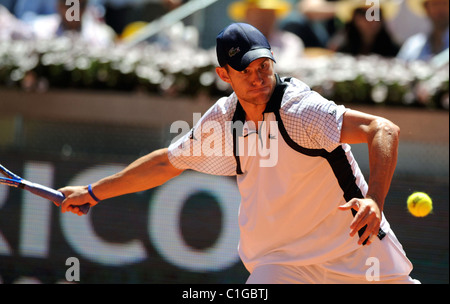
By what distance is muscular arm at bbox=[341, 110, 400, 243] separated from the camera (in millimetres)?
2902

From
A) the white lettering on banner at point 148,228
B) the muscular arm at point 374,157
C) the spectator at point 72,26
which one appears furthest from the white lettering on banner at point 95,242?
the muscular arm at point 374,157

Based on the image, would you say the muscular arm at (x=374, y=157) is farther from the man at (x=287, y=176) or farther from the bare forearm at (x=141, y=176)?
the bare forearm at (x=141, y=176)

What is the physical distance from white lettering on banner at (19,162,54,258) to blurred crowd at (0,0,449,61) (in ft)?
4.82

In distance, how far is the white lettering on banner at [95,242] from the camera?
6168 mm

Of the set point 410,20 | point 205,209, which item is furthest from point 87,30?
point 410,20

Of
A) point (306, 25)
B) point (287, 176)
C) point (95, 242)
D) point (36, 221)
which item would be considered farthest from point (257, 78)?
point (306, 25)

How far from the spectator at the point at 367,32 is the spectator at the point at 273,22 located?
0.51 m

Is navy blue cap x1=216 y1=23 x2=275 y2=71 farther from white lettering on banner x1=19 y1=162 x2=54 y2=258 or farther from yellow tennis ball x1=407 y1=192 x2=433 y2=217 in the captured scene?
white lettering on banner x1=19 y1=162 x2=54 y2=258

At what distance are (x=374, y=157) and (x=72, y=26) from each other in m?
5.29

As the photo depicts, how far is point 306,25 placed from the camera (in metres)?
7.78

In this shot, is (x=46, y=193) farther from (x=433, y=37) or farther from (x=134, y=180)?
(x=433, y=37)

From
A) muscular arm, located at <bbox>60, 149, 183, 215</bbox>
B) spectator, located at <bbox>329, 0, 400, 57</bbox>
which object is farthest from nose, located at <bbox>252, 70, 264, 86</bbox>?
spectator, located at <bbox>329, 0, 400, 57</bbox>

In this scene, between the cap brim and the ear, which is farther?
the ear

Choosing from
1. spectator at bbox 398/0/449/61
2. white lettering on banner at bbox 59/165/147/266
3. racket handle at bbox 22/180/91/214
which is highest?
spectator at bbox 398/0/449/61
